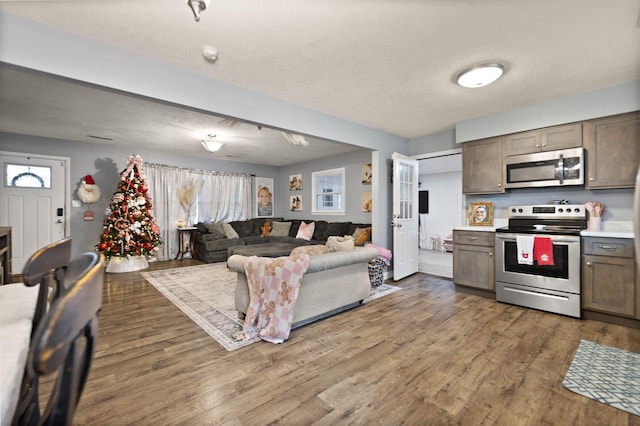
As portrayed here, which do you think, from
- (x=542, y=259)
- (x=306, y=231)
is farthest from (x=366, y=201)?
(x=542, y=259)

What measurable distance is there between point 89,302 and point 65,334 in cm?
8

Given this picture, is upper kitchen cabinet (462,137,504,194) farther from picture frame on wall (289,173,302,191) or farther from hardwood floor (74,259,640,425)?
picture frame on wall (289,173,302,191)

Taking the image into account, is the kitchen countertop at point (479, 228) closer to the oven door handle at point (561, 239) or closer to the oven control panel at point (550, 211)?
the oven door handle at point (561, 239)

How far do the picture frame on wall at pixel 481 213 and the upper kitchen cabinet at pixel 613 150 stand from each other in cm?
113

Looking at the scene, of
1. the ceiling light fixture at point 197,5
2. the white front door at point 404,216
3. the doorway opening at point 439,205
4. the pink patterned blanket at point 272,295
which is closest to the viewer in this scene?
the ceiling light fixture at point 197,5

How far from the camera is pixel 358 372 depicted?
2.13m

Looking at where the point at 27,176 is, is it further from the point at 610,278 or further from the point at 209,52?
the point at 610,278

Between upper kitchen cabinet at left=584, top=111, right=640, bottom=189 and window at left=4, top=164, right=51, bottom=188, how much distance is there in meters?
8.56

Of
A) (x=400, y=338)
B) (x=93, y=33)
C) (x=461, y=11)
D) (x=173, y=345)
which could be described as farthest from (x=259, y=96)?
(x=400, y=338)

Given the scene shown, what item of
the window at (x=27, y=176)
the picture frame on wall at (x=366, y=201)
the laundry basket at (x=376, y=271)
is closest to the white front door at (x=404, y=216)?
the laundry basket at (x=376, y=271)

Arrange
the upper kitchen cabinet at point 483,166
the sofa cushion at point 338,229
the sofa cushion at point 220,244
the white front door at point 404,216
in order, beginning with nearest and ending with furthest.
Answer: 1. the upper kitchen cabinet at point 483,166
2. the white front door at point 404,216
3. the sofa cushion at point 338,229
4. the sofa cushion at point 220,244

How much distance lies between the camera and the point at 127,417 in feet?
5.45

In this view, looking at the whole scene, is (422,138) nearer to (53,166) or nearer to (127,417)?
(127,417)

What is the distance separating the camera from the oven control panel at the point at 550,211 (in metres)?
3.42
